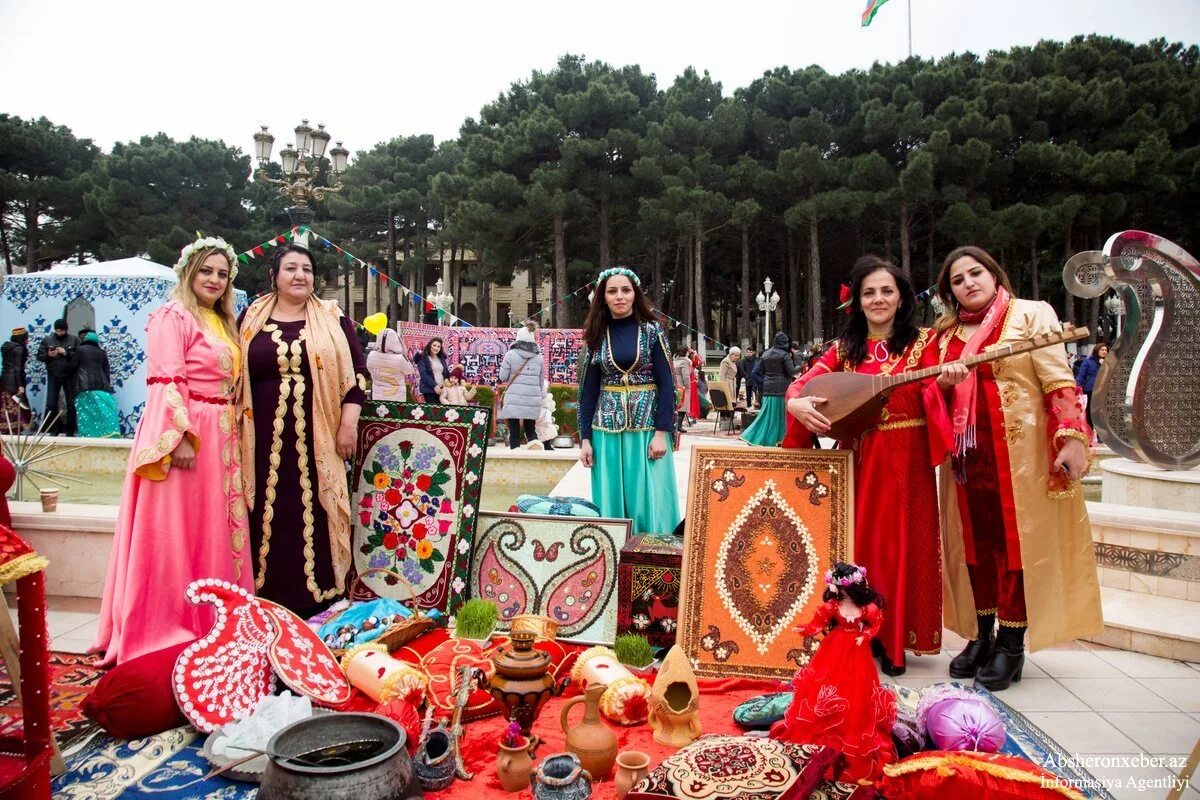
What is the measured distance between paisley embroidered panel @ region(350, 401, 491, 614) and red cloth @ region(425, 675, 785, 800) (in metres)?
1.07

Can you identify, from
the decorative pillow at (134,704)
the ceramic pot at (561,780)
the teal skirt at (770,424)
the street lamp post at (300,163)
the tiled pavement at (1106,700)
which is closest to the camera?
the ceramic pot at (561,780)

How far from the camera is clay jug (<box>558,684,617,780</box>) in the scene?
7.19ft

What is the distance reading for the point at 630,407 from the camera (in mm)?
3795

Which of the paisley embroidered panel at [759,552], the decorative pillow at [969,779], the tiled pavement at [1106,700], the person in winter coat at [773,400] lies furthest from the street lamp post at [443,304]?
the decorative pillow at [969,779]

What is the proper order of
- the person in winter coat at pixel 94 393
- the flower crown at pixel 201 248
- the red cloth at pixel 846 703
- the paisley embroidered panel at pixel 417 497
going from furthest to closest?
1. the person in winter coat at pixel 94 393
2. the paisley embroidered panel at pixel 417 497
3. the flower crown at pixel 201 248
4. the red cloth at pixel 846 703

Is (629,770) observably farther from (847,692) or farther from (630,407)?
(630,407)

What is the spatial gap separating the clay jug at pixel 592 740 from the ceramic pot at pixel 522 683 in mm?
95

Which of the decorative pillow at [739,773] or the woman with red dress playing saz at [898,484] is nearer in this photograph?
the decorative pillow at [739,773]

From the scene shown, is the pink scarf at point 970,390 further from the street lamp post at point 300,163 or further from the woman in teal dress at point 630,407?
the street lamp post at point 300,163

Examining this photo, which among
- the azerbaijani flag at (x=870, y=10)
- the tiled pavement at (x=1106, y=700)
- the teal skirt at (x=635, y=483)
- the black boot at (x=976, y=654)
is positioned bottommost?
the tiled pavement at (x=1106, y=700)

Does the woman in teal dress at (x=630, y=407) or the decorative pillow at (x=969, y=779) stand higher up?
the woman in teal dress at (x=630, y=407)

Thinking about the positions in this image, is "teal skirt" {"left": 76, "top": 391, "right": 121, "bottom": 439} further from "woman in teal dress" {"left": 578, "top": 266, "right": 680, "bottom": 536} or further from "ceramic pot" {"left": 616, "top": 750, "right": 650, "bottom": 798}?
"ceramic pot" {"left": 616, "top": 750, "right": 650, "bottom": 798}

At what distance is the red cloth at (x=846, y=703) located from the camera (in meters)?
2.12

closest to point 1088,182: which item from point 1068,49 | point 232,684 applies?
point 1068,49
